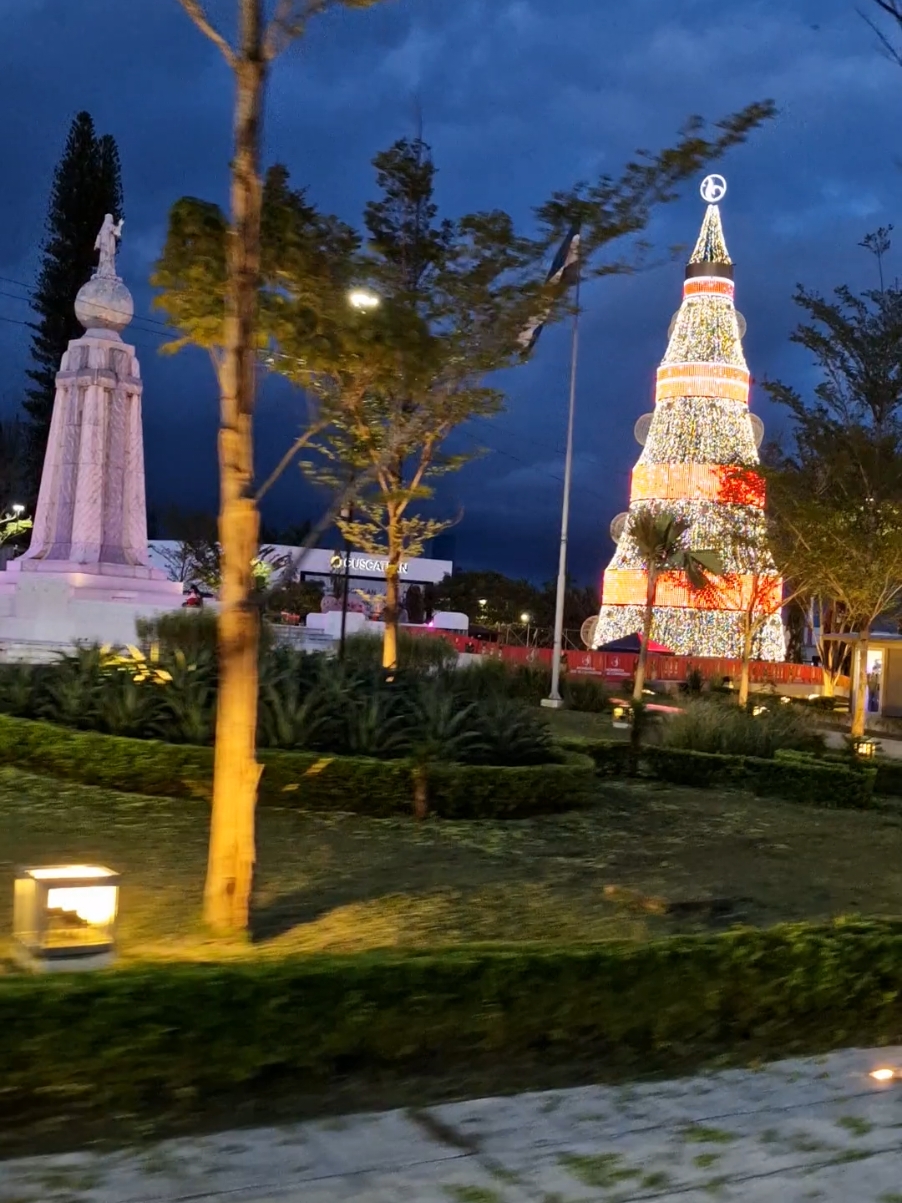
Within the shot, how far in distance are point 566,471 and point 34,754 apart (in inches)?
772

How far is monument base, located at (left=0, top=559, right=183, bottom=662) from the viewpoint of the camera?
88.3ft

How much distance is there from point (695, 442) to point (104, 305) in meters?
22.3

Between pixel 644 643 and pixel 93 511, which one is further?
pixel 644 643

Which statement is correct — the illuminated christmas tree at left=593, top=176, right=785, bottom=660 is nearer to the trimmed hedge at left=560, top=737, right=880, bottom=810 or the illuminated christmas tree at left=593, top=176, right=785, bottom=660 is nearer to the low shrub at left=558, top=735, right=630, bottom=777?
the trimmed hedge at left=560, top=737, right=880, bottom=810

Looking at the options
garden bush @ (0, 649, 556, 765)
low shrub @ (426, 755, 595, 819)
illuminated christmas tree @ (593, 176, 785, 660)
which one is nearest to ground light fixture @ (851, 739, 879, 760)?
garden bush @ (0, 649, 556, 765)

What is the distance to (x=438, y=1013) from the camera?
4.94 metres

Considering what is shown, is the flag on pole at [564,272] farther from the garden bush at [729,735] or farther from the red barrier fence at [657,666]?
the red barrier fence at [657,666]

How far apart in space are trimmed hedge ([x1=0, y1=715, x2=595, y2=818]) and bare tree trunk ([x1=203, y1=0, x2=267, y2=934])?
14.7 feet

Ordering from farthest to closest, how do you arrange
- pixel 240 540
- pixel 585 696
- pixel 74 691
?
pixel 585 696, pixel 74 691, pixel 240 540

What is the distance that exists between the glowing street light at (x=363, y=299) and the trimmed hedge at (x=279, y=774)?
14.6 ft

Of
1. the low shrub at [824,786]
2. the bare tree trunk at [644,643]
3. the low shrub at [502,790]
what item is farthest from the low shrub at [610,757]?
the bare tree trunk at [644,643]

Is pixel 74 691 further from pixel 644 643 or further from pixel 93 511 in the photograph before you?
pixel 644 643

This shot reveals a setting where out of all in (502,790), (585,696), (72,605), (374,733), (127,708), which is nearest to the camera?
(502,790)

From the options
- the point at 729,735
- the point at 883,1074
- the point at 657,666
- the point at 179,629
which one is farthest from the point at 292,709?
→ the point at 657,666
